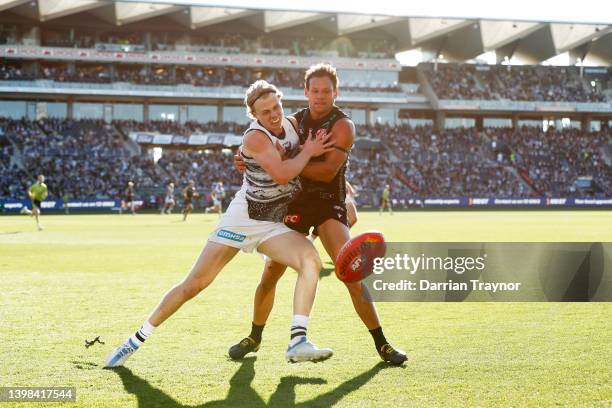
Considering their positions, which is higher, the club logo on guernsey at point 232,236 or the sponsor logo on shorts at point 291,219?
the sponsor logo on shorts at point 291,219

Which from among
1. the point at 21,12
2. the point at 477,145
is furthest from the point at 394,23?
the point at 21,12

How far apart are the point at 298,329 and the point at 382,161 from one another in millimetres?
56353

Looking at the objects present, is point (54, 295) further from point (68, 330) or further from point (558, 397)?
point (558, 397)

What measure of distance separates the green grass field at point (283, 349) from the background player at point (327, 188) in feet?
1.27

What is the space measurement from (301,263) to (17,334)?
11.0 ft

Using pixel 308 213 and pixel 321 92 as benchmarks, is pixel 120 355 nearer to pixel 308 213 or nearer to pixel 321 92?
pixel 308 213

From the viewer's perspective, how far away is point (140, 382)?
17.2ft

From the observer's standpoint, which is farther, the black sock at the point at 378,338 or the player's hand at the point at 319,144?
the black sock at the point at 378,338

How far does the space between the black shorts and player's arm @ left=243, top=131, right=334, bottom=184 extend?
1.76 feet

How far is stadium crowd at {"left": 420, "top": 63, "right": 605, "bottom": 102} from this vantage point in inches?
2842

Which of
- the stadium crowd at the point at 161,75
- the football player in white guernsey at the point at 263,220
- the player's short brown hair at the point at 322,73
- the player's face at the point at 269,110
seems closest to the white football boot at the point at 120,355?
the football player in white guernsey at the point at 263,220

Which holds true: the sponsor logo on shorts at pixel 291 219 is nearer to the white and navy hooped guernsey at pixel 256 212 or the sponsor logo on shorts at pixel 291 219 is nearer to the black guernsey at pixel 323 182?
the white and navy hooped guernsey at pixel 256 212

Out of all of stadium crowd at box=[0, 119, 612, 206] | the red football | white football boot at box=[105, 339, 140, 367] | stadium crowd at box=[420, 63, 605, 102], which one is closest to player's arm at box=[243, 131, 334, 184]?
the red football

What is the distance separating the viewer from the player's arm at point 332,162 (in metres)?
5.66
